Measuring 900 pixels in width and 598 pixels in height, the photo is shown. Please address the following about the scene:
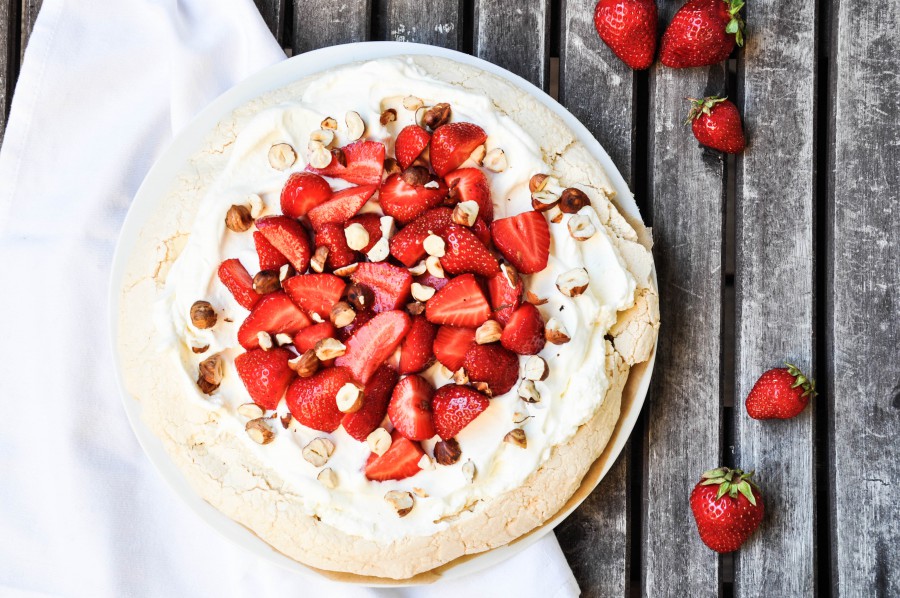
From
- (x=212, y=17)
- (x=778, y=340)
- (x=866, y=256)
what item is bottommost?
(x=778, y=340)

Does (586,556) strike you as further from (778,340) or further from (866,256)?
(866,256)

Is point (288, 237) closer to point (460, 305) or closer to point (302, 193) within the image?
point (302, 193)

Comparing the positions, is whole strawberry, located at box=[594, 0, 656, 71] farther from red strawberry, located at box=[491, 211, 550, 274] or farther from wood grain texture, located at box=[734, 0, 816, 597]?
red strawberry, located at box=[491, 211, 550, 274]

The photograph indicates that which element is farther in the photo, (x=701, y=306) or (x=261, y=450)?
(x=701, y=306)

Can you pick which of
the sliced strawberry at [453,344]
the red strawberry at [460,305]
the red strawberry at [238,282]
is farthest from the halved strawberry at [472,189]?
the red strawberry at [238,282]

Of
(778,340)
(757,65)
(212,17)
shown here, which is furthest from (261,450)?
(757,65)

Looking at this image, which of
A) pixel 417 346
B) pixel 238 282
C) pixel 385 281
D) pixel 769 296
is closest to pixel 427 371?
pixel 417 346
